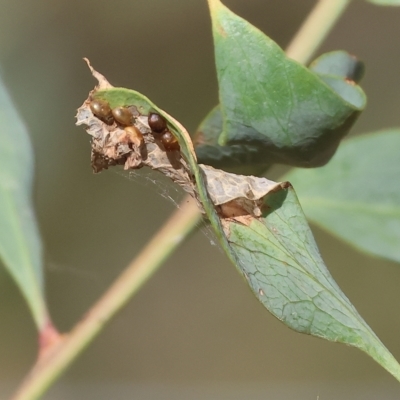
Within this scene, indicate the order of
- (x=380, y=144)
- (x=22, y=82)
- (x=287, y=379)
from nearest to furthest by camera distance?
(x=380, y=144) < (x=22, y=82) < (x=287, y=379)

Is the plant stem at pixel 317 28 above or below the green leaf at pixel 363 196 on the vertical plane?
above

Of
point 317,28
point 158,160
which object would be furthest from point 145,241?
point 158,160

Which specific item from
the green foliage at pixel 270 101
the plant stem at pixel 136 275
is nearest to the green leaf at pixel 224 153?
the green foliage at pixel 270 101

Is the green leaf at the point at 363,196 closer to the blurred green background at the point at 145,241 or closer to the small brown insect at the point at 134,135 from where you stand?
the small brown insect at the point at 134,135

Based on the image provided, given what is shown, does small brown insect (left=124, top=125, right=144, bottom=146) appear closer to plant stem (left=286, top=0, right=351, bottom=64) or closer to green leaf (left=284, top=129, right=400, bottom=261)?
plant stem (left=286, top=0, right=351, bottom=64)

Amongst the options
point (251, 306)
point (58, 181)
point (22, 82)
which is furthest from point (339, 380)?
point (22, 82)

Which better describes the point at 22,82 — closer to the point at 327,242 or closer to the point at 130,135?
the point at 327,242

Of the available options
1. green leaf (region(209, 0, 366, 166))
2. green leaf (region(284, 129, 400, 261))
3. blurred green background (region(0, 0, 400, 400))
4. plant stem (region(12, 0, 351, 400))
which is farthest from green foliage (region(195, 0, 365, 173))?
blurred green background (region(0, 0, 400, 400))
